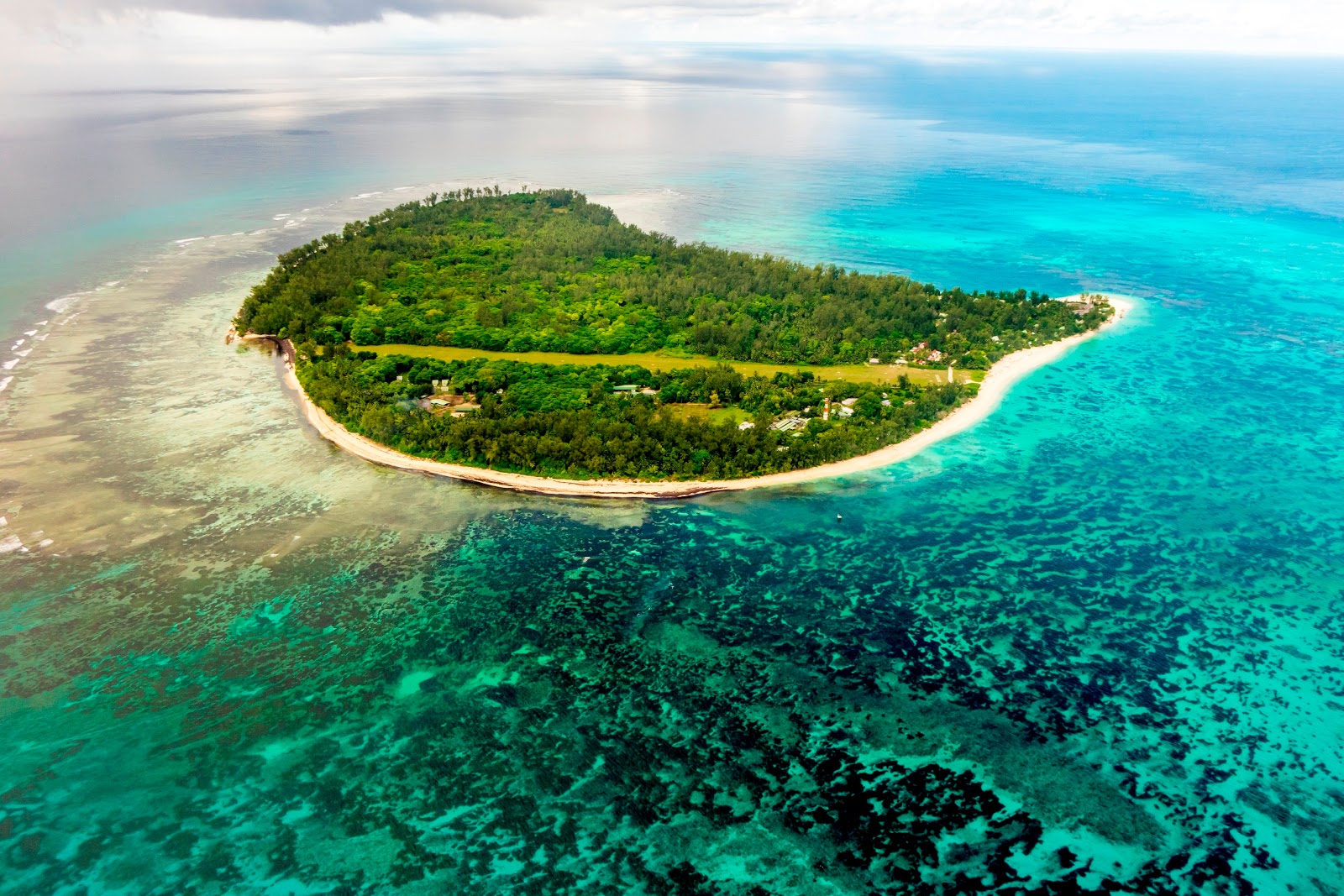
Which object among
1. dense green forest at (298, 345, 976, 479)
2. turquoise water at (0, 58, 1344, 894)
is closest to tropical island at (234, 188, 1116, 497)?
dense green forest at (298, 345, 976, 479)

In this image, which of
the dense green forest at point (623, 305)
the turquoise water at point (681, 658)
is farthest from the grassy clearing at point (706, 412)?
the dense green forest at point (623, 305)

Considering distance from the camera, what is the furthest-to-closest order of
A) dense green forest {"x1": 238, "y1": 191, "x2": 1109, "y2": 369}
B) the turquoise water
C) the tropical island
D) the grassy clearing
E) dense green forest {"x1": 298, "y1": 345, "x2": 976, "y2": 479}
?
dense green forest {"x1": 238, "y1": 191, "x2": 1109, "y2": 369}, the grassy clearing, the tropical island, dense green forest {"x1": 298, "y1": 345, "x2": 976, "y2": 479}, the turquoise water

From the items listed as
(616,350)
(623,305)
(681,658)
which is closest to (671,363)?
(616,350)

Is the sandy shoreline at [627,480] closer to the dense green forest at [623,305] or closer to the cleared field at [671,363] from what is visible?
the cleared field at [671,363]

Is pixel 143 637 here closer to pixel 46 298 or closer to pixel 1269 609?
pixel 1269 609

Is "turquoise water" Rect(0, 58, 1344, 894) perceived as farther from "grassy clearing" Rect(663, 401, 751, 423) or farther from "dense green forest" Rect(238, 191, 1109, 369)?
"grassy clearing" Rect(663, 401, 751, 423)

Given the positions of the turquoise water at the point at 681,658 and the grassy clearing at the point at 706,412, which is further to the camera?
the grassy clearing at the point at 706,412

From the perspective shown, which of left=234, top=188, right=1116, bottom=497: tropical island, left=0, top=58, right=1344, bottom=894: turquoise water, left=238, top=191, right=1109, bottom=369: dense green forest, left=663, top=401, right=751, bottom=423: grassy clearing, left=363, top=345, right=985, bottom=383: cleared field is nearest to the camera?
left=0, top=58, right=1344, bottom=894: turquoise water

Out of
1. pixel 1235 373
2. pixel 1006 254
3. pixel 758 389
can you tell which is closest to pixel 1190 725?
pixel 758 389
